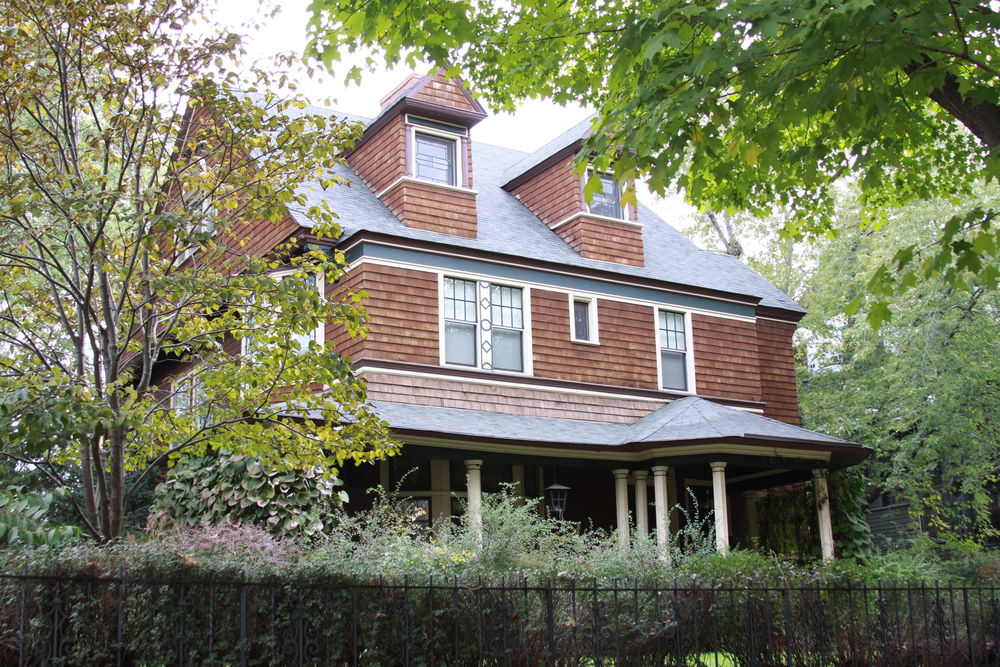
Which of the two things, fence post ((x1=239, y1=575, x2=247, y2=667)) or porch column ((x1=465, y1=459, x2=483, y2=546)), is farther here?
porch column ((x1=465, y1=459, x2=483, y2=546))

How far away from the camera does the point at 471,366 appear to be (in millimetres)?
17219

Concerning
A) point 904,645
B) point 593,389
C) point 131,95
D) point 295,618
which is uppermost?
point 131,95

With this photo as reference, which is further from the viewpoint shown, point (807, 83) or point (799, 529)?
point (799, 529)

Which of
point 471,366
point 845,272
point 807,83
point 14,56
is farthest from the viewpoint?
point 845,272

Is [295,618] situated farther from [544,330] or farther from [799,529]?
[799,529]

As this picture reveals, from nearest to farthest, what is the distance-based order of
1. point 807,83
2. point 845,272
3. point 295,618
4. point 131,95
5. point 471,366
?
1. point 295,618
2. point 807,83
3. point 131,95
4. point 471,366
5. point 845,272

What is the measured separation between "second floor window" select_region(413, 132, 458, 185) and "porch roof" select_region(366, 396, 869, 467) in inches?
179

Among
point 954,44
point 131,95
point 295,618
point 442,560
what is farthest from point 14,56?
point 954,44

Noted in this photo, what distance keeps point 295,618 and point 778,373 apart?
16.6 m

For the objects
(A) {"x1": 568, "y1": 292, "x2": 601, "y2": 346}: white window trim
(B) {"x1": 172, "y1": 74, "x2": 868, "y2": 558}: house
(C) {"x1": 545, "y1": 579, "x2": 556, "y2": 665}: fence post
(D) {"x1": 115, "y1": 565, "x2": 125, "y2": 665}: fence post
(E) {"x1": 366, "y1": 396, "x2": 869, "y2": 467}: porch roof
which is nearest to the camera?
(D) {"x1": 115, "y1": 565, "x2": 125, "y2": 665}: fence post

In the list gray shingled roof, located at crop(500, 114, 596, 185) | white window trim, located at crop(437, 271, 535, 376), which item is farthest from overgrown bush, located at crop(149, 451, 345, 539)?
gray shingled roof, located at crop(500, 114, 596, 185)

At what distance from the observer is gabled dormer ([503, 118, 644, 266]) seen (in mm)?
19781

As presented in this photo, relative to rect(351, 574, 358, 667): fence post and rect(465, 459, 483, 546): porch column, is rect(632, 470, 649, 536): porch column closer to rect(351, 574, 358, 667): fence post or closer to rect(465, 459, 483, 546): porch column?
rect(465, 459, 483, 546): porch column

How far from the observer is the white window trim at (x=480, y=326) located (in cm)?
1695
